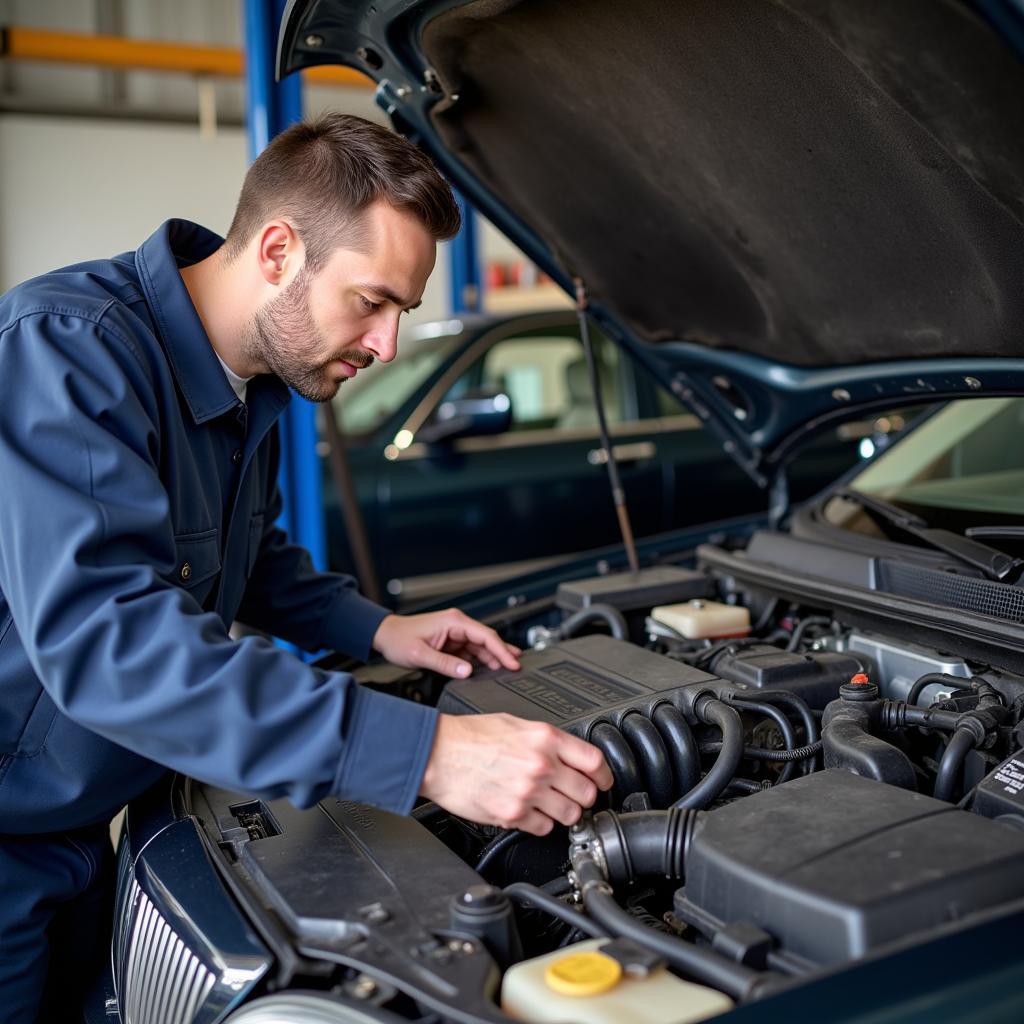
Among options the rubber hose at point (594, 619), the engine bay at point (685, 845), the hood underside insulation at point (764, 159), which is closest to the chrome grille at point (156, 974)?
the engine bay at point (685, 845)

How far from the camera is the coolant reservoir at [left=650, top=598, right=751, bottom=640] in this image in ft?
6.63

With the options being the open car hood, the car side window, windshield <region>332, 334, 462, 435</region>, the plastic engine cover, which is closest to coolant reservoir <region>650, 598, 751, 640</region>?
the open car hood

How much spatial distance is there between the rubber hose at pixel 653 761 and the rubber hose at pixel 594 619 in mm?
A: 517

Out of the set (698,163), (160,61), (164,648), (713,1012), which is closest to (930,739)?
(713,1012)

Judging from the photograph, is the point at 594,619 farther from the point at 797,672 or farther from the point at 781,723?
the point at 781,723

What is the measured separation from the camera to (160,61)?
333 inches

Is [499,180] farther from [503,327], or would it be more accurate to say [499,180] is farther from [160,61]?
[160,61]

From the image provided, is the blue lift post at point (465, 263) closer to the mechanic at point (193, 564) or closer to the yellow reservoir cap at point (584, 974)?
the mechanic at point (193, 564)

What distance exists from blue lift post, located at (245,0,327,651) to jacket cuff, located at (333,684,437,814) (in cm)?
226

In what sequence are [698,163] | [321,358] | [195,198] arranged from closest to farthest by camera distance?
[321,358], [698,163], [195,198]

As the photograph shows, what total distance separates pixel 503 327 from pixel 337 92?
6751mm

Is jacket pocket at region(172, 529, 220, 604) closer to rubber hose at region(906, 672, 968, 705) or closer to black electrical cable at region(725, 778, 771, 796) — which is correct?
black electrical cable at region(725, 778, 771, 796)

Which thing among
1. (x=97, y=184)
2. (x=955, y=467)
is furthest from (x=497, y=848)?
(x=97, y=184)

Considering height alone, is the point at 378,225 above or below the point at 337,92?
below
